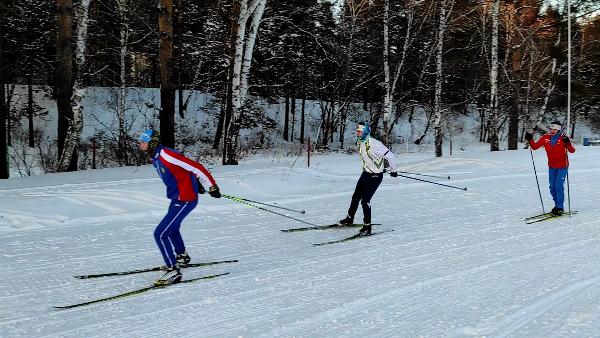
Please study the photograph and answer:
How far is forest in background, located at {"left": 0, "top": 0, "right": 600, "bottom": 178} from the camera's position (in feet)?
52.0

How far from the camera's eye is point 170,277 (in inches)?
233

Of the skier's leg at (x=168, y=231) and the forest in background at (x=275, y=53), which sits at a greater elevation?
the forest in background at (x=275, y=53)

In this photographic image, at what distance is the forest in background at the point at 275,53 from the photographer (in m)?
15.8

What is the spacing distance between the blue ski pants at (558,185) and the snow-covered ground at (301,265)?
1.38 ft

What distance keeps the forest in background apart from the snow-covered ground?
444cm

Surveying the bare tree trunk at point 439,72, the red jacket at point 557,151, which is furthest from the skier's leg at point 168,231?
the bare tree trunk at point 439,72

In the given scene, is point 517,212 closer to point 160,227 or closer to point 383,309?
point 383,309

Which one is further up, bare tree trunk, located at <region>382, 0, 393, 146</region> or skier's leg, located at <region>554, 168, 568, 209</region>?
bare tree trunk, located at <region>382, 0, 393, 146</region>

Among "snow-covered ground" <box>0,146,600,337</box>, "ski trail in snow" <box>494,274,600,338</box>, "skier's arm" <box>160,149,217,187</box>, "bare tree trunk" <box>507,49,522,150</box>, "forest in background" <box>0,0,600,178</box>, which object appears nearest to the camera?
"ski trail in snow" <box>494,274,600,338</box>

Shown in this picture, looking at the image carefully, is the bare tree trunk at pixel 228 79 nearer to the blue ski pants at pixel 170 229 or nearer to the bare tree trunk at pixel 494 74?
the blue ski pants at pixel 170 229

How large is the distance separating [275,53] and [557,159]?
19.8 m

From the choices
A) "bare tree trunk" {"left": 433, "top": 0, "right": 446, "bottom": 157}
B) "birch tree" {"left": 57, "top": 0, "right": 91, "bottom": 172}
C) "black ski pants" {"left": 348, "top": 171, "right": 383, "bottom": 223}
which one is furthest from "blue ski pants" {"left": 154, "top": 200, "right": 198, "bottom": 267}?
"bare tree trunk" {"left": 433, "top": 0, "right": 446, "bottom": 157}

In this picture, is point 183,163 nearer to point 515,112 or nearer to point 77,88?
point 77,88

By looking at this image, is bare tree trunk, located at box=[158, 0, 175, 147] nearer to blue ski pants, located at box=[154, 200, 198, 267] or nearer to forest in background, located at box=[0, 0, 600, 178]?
forest in background, located at box=[0, 0, 600, 178]
